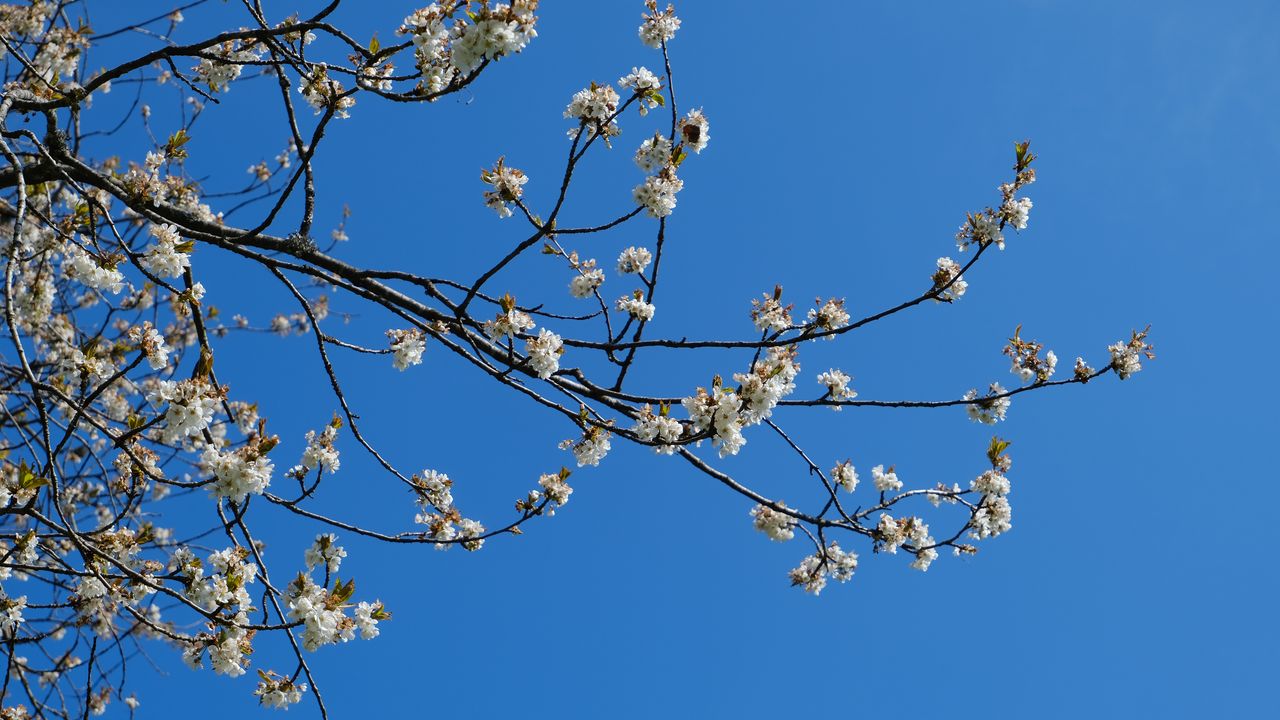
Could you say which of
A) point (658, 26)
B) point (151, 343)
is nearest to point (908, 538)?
point (658, 26)

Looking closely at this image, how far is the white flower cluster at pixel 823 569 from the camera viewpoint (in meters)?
5.20

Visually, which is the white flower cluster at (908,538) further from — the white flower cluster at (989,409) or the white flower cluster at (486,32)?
the white flower cluster at (486,32)

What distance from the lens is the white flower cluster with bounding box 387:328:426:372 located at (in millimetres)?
4406

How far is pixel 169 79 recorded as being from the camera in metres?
6.16

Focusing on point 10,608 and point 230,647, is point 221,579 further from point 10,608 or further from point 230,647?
point 10,608

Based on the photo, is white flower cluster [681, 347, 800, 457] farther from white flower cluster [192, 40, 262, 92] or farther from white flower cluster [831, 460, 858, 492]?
white flower cluster [192, 40, 262, 92]

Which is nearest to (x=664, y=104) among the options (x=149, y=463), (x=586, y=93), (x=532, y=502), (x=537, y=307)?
(x=586, y=93)

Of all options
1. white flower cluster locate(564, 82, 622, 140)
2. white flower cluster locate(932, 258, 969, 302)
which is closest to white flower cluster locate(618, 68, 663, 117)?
white flower cluster locate(564, 82, 622, 140)

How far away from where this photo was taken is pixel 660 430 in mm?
3756

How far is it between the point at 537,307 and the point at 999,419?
2.62m

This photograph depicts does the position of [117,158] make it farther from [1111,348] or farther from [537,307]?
[1111,348]

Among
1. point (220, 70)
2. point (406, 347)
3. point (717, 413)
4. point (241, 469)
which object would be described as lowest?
point (241, 469)

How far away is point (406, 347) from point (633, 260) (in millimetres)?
1199

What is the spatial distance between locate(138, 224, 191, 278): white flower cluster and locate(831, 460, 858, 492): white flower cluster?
130 inches
